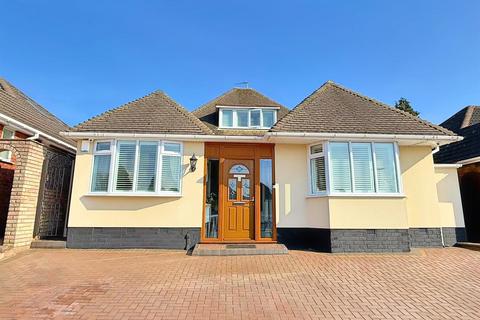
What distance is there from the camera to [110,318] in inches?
134

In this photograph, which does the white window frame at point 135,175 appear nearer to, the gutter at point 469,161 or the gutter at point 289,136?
the gutter at point 289,136

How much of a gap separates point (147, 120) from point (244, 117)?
14.2 ft

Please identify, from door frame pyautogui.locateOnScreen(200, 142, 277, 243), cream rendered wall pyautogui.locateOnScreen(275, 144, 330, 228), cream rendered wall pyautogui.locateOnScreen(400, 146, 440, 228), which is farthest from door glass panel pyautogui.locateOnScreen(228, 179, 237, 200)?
cream rendered wall pyautogui.locateOnScreen(400, 146, 440, 228)

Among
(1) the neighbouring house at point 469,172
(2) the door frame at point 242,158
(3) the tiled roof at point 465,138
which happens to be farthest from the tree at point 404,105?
(2) the door frame at point 242,158

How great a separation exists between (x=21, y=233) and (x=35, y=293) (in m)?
3.98

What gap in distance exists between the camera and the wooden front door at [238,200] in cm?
823

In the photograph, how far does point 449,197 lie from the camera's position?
29.4ft

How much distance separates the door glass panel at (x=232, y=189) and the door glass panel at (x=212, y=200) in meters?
0.42

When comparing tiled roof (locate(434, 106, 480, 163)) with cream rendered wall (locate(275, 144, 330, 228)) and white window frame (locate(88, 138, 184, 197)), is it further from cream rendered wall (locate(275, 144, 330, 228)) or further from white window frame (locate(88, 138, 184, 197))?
white window frame (locate(88, 138, 184, 197))

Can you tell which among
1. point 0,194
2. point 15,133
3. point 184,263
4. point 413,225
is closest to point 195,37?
point 15,133

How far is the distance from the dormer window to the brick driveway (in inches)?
238

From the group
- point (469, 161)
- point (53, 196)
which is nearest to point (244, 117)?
point (53, 196)

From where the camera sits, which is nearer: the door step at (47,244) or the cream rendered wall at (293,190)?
the door step at (47,244)

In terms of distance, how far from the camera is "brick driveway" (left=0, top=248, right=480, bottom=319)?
361cm
